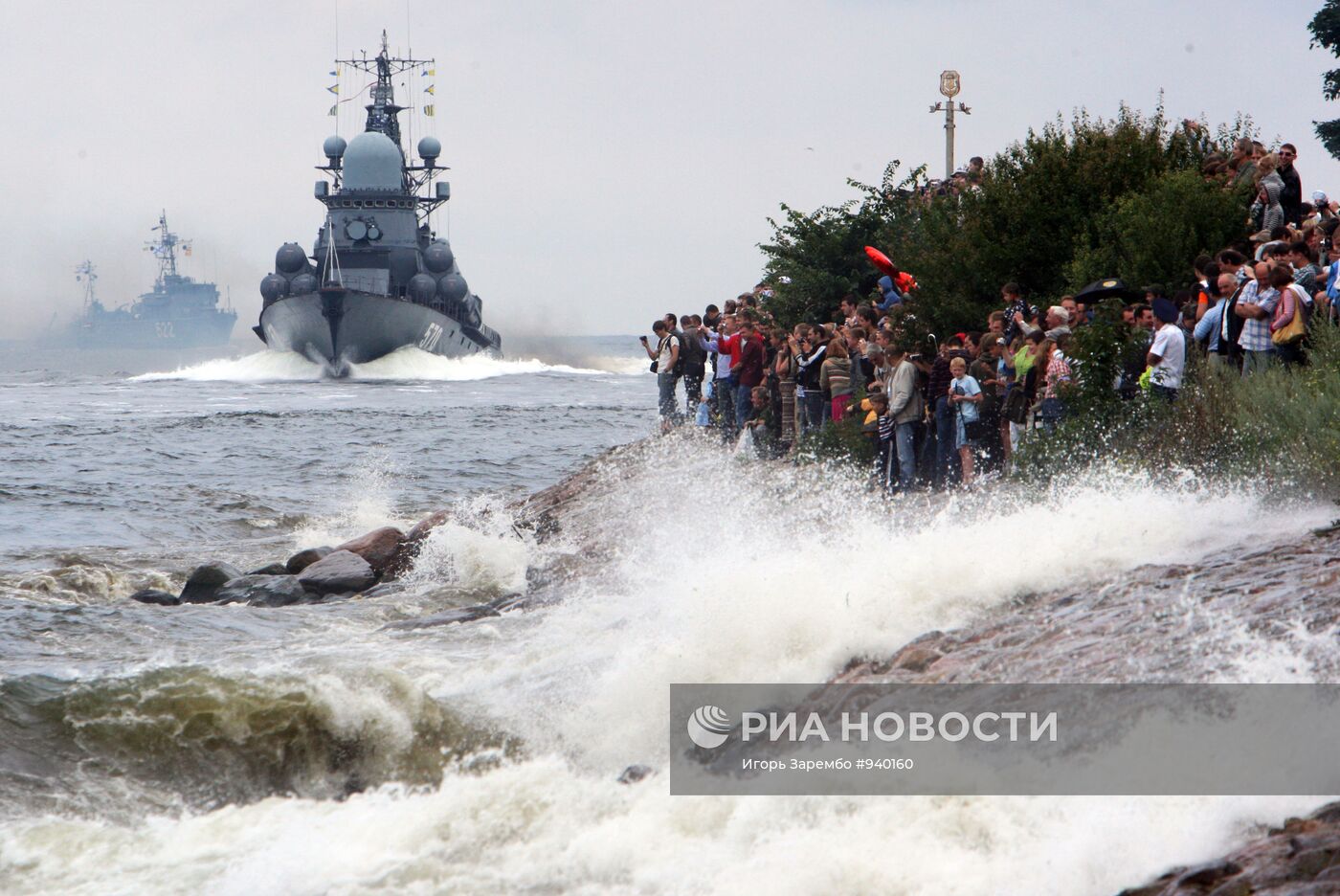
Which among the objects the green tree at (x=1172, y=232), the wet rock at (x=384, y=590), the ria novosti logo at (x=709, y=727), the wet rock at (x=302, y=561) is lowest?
the wet rock at (x=384, y=590)

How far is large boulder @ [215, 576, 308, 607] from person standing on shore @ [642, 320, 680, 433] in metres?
6.82

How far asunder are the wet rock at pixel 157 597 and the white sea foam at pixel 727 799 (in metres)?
4.22

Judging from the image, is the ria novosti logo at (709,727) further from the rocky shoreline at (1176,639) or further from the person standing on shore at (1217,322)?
the person standing on shore at (1217,322)

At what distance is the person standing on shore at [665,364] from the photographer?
2047 cm

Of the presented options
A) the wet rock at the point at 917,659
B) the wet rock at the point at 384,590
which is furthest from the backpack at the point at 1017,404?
the wet rock at the point at 384,590

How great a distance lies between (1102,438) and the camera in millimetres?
11828

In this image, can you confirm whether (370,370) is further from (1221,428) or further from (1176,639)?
(1176,639)

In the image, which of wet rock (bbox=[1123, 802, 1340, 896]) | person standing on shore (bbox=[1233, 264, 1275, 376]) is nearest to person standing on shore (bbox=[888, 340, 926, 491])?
person standing on shore (bbox=[1233, 264, 1275, 376])

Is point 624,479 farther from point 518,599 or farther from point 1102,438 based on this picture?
point 1102,438

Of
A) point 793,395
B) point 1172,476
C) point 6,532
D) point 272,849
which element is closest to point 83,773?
point 272,849

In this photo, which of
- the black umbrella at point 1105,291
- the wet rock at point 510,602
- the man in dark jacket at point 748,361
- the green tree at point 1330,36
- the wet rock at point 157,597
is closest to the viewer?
the black umbrella at point 1105,291

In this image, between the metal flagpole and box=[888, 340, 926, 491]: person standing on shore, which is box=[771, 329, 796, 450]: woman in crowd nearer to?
box=[888, 340, 926, 491]: person standing on shore

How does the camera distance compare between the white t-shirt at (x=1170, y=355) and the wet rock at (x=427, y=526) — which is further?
the wet rock at (x=427, y=526)

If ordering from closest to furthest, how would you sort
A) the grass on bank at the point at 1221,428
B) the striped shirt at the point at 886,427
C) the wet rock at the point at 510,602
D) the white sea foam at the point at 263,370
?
the grass on bank at the point at 1221,428 → the wet rock at the point at 510,602 → the striped shirt at the point at 886,427 → the white sea foam at the point at 263,370
